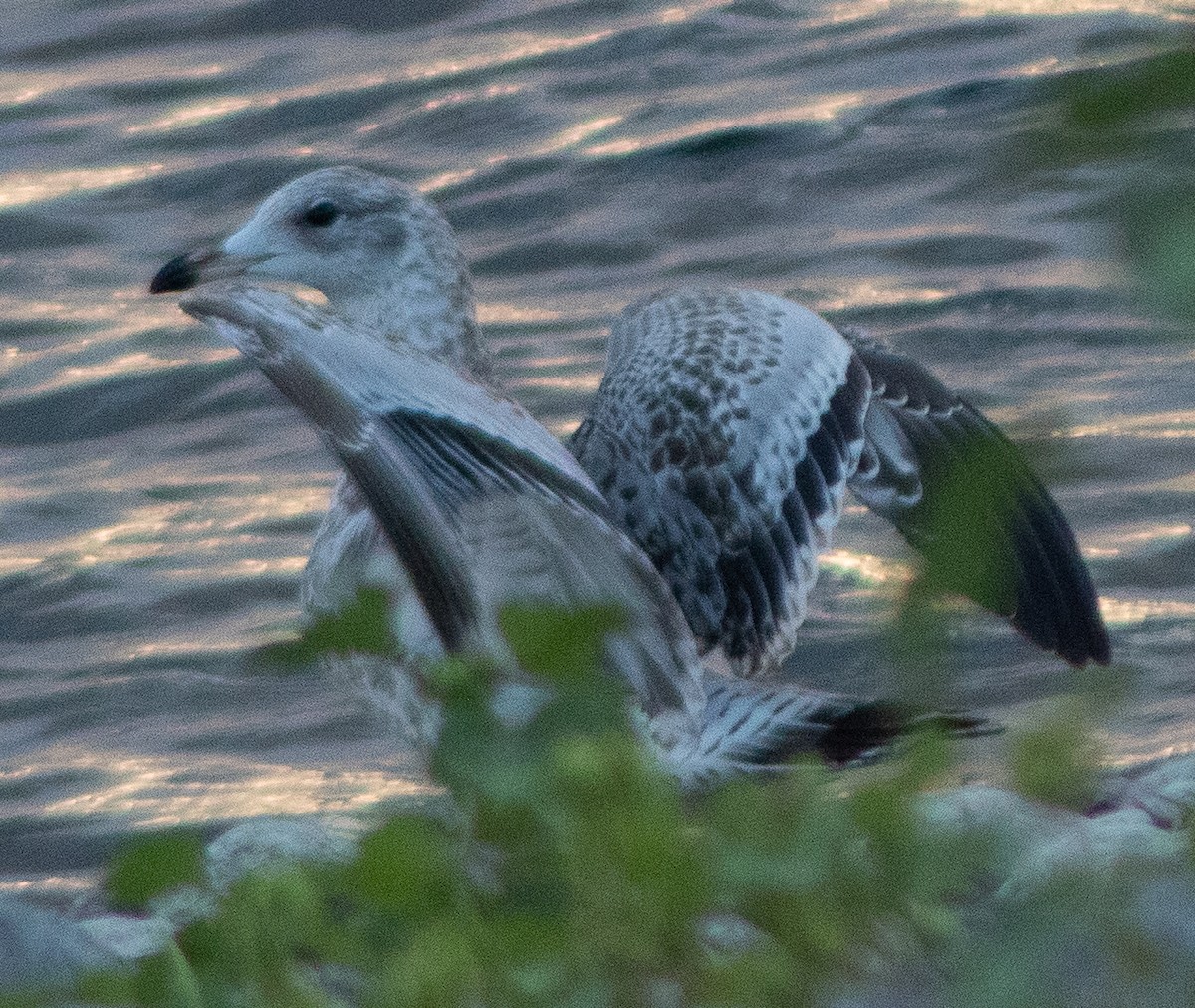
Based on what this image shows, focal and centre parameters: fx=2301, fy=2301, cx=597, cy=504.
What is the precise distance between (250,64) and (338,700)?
5140 mm

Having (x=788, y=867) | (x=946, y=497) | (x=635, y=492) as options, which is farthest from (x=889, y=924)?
(x=635, y=492)

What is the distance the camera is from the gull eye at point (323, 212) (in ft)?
15.2

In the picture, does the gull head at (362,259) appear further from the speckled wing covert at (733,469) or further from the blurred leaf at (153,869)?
the blurred leaf at (153,869)

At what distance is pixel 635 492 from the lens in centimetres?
404

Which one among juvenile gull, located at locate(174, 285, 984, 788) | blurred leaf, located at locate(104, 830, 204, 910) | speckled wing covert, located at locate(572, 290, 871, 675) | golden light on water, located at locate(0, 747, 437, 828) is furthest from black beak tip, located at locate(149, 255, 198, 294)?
blurred leaf, located at locate(104, 830, 204, 910)

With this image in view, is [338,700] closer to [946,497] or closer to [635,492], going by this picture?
[635,492]

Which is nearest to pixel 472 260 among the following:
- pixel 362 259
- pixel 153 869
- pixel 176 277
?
pixel 362 259

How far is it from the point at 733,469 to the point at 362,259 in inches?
39.4

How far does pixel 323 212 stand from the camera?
4641mm

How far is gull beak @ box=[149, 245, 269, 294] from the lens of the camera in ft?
14.7

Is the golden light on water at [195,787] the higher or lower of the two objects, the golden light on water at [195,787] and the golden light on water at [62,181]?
the lower

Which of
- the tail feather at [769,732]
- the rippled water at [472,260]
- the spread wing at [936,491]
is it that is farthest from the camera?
the rippled water at [472,260]

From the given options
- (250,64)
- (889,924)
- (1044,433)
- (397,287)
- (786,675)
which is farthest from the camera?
(250,64)

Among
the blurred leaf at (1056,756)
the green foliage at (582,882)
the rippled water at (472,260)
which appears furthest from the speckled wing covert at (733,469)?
the blurred leaf at (1056,756)
